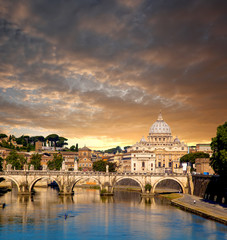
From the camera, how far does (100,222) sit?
67125 millimetres

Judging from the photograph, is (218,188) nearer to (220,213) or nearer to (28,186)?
(220,213)

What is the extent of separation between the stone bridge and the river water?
49.4 feet

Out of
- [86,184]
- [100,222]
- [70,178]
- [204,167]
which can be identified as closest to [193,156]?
[86,184]

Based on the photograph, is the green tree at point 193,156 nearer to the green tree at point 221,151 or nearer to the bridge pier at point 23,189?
the bridge pier at point 23,189

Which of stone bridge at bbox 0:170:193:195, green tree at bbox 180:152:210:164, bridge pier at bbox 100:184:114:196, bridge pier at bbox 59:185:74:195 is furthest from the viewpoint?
green tree at bbox 180:152:210:164

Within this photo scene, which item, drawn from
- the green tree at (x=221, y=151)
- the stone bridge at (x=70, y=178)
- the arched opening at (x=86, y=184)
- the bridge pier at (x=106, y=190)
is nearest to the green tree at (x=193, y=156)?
the arched opening at (x=86, y=184)

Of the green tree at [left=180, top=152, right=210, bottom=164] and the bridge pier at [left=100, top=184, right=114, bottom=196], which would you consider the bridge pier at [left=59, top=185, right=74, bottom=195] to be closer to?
the bridge pier at [left=100, top=184, right=114, bottom=196]

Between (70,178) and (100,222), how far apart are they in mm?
41965

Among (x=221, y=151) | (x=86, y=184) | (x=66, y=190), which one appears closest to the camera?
(x=221, y=151)

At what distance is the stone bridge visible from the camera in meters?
107

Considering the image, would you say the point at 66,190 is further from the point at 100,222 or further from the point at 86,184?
the point at 86,184

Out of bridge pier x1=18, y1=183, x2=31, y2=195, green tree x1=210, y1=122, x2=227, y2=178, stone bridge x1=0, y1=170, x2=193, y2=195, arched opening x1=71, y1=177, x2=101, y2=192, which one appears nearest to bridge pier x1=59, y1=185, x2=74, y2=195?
stone bridge x1=0, y1=170, x2=193, y2=195

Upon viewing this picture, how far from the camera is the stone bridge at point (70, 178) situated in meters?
107

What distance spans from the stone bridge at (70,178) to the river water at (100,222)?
15063 mm
